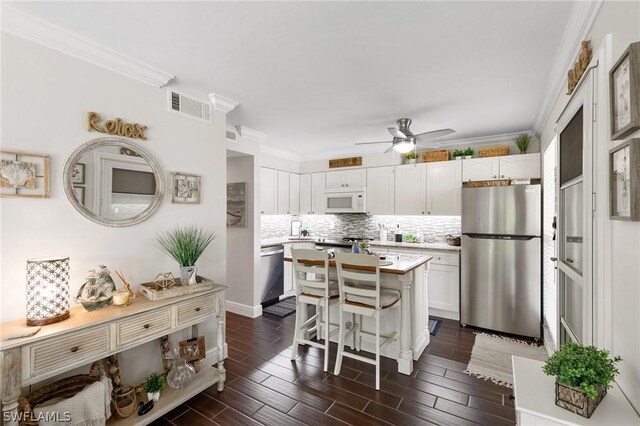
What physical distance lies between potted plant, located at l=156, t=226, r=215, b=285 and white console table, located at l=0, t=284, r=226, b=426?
212 mm

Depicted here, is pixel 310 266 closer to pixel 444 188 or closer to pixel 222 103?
pixel 222 103

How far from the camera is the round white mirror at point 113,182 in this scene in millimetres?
2027

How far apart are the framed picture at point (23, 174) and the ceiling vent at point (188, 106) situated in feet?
3.48

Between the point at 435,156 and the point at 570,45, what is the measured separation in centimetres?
264

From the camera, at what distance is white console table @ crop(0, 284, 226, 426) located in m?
1.44

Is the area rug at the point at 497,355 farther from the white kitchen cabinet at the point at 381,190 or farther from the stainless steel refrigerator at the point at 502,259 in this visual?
the white kitchen cabinet at the point at 381,190

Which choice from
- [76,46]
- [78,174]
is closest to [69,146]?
[78,174]

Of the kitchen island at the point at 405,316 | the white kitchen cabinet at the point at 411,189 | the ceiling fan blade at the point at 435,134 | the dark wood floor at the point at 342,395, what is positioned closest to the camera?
the dark wood floor at the point at 342,395

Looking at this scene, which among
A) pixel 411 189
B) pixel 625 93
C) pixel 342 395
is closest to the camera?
pixel 625 93

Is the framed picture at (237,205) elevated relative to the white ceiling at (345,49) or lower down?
lower down

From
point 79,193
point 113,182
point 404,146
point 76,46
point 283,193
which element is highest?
point 76,46

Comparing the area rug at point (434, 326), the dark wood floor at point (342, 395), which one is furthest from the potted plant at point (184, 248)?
the area rug at point (434, 326)

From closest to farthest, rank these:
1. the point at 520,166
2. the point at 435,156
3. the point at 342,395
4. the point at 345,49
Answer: the point at 345,49
the point at 342,395
the point at 520,166
the point at 435,156

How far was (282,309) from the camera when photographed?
176 inches
